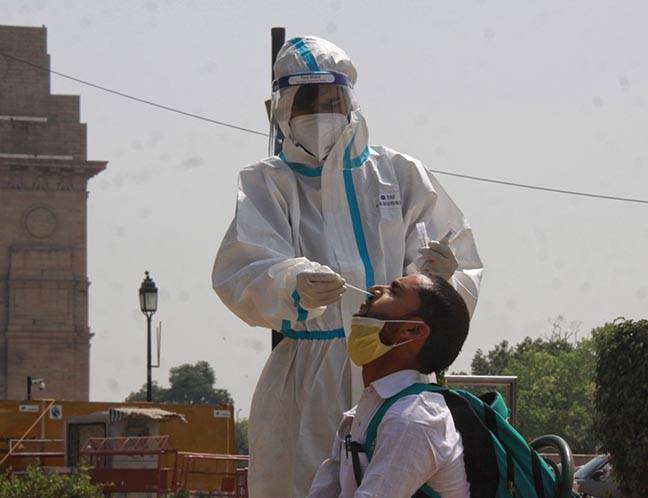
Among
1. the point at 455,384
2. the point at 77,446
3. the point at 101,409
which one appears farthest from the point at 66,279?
the point at 455,384

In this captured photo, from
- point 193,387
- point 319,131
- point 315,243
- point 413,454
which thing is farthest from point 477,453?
point 193,387

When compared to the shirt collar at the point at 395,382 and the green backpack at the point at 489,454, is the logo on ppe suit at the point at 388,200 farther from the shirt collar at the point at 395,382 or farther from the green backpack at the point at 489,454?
the green backpack at the point at 489,454

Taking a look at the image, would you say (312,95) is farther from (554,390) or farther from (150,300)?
(554,390)

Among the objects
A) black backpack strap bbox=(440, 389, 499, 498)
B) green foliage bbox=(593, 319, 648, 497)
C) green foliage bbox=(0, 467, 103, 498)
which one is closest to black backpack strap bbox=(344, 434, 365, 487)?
black backpack strap bbox=(440, 389, 499, 498)

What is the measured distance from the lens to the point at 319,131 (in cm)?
641

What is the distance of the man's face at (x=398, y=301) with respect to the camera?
471cm

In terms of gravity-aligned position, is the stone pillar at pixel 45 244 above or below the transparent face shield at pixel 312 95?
above

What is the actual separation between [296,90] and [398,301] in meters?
1.90

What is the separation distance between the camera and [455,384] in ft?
31.1

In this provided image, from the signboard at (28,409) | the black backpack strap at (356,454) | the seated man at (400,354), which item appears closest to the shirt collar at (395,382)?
the seated man at (400,354)

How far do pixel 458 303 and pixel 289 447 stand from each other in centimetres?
153

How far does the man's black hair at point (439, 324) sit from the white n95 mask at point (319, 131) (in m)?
1.73

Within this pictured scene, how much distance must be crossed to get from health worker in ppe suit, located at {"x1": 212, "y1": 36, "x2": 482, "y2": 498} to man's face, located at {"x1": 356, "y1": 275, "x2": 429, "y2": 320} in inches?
37.5

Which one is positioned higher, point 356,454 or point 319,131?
point 319,131
